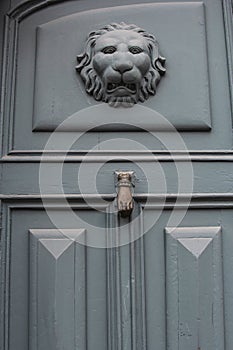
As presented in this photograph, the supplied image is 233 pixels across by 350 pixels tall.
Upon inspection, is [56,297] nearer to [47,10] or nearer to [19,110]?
[19,110]

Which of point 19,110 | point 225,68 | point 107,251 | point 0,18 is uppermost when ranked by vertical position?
point 0,18

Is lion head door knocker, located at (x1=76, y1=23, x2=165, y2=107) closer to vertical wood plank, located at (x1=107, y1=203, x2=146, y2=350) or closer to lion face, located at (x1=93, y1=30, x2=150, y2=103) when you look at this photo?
lion face, located at (x1=93, y1=30, x2=150, y2=103)

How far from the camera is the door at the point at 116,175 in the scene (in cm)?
201

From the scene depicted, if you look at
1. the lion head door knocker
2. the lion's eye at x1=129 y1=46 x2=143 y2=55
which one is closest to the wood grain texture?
the lion head door knocker

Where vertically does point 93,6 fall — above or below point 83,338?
above

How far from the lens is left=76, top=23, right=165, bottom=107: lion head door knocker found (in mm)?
2145

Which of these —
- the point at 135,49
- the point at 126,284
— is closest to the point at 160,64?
the point at 135,49

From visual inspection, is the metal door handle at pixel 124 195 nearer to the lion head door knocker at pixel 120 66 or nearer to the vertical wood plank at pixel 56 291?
the vertical wood plank at pixel 56 291

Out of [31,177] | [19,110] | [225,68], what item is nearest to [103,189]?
[31,177]

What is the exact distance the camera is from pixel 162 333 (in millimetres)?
2004

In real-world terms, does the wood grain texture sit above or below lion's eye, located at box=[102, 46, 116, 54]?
below

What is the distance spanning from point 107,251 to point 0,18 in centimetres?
83

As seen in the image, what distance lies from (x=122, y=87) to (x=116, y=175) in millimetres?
274

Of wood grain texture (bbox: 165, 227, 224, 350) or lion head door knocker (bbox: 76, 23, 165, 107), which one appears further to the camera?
lion head door knocker (bbox: 76, 23, 165, 107)
